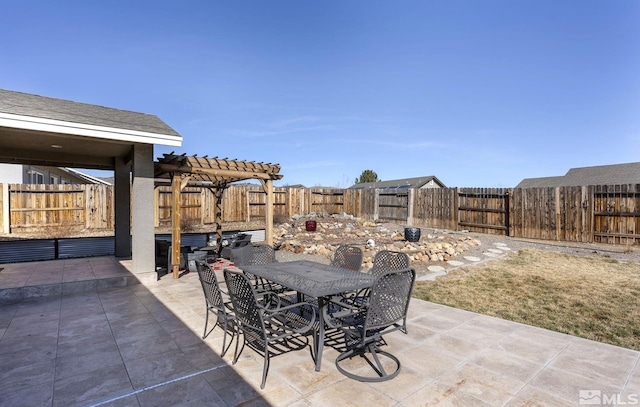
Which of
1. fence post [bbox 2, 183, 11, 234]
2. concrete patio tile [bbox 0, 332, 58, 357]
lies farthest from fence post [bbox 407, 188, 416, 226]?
fence post [bbox 2, 183, 11, 234]

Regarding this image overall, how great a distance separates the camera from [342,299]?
355 centimetres

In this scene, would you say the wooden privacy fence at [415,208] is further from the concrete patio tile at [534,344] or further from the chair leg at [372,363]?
the chair leg at [372,363]

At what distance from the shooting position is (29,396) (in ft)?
7.28

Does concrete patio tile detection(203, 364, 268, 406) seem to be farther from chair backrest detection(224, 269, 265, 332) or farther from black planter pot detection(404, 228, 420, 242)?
black planter pot detection(404, 228, 420, 242)

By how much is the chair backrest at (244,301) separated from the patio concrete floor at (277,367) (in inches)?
17.1

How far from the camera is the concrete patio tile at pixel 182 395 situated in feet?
7.00

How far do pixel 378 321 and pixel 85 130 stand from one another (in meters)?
5.39

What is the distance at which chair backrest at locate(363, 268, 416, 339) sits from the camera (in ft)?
7.92

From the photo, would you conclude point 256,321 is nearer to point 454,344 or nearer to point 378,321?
point 378,321

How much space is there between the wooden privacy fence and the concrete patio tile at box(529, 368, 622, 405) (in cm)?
1028

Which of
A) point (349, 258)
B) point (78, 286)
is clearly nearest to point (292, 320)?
point (349, 258)

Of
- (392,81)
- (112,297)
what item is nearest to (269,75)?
(392,81)

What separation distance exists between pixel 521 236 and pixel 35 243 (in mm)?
16771

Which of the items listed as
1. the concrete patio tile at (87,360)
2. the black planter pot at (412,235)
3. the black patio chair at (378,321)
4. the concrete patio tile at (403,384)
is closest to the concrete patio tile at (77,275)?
the concrete patio tile at (87,360)
